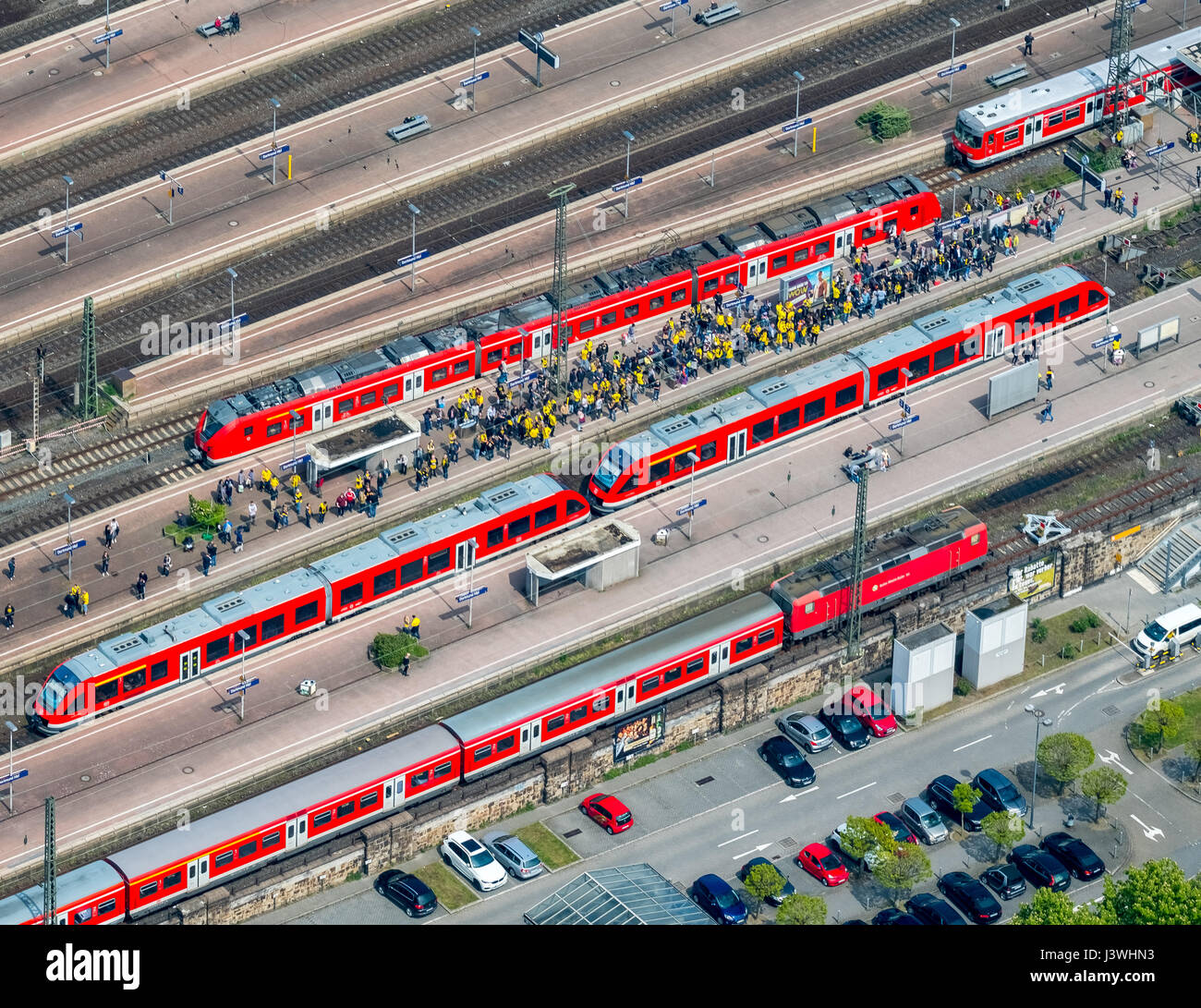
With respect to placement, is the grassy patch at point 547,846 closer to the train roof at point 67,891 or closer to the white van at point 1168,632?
the train roof at point 67,891

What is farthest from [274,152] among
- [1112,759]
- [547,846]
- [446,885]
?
[1112,759]

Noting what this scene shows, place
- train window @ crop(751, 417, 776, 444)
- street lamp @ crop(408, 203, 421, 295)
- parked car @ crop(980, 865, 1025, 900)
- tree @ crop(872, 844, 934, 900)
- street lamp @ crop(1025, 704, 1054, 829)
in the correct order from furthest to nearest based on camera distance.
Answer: street lamp @ crop(408, 203, 421, 295)
train window @ crop(751, 417, 776, 444)
street lamp @ crop(1025, 704, 1054, 829)
parked car @ crop(980, 865, 1025, 900)
tree @ crop(872, 844, 934, 900)

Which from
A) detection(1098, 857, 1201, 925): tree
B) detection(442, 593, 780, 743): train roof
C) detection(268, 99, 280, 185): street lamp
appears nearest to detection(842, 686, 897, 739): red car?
detection(442, 593, 780, 743): train roof

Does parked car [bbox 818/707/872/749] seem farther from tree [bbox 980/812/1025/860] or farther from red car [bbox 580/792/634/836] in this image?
red car [bbox 580/792/634/836]

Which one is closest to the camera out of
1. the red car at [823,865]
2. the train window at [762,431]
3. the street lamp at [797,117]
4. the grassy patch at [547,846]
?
the red car at [823,865]

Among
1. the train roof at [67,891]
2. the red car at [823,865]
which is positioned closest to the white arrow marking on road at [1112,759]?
the red car at [823,865]

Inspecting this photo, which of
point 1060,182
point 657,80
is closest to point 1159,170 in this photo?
point 1060,182
